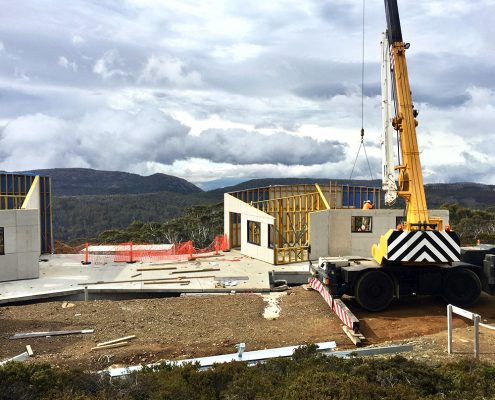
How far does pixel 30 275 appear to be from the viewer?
56.1 feet

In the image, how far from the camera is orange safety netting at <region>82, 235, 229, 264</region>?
21.4 metres

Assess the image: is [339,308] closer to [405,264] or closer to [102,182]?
[405,264]

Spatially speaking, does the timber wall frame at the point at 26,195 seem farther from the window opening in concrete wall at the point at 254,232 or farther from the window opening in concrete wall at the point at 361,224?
the window opening in concrete wall at the point at 361,224

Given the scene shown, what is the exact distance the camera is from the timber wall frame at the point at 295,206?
2031 centimetres

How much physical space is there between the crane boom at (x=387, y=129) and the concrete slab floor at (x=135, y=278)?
563 centimetres

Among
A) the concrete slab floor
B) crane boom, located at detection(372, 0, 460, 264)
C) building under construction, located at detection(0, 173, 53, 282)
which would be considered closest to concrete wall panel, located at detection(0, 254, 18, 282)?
building under construction, located at detection(0, 173, 53, 282)

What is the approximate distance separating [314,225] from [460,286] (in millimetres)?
8152

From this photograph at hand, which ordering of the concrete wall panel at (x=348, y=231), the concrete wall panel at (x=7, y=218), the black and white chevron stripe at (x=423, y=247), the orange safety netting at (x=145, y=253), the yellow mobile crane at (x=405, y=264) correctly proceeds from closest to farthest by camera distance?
1. the black and white chevron stripe at (x=423, y=247)
2. the yellow mobile crane at (x=405, y=264)
3. the concrete wall panel at (x=7, y=218)
4. the concrete wall panel at (x=348, y=231)
5. the orange safety netting at (x=145, y=253)

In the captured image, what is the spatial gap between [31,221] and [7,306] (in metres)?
4.23

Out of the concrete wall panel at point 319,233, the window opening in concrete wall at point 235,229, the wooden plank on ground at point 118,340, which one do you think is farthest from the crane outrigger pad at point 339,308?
the window opening in concrete wall at point 235,229

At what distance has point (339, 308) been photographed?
34.1 ft

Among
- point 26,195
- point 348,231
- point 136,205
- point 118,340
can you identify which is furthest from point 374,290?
point 136,205

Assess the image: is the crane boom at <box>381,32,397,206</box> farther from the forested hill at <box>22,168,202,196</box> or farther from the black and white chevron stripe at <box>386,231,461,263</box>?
the forested hill at <box>22,168,202,196</box>

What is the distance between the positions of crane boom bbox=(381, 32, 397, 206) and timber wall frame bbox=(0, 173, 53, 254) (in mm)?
17807
